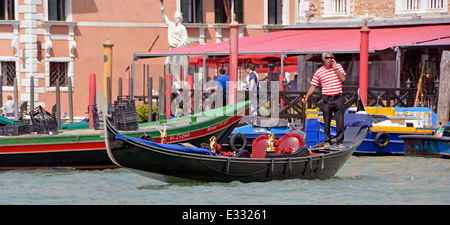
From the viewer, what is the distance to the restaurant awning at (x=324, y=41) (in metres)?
18.7

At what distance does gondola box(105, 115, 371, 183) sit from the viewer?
11711 millimetres

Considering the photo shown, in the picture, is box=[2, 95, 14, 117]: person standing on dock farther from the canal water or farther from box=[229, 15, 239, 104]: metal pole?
the canal water

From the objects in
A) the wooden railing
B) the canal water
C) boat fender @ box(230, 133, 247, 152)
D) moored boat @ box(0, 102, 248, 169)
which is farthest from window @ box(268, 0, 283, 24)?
the canal water

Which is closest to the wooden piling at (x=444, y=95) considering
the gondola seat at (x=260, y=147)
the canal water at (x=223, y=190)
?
the canal water at (x=223, y=190)

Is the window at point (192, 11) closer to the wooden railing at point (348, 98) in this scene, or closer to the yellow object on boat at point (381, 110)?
the wooden railing at point (348, 98)

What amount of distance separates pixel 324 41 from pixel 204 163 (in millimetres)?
8393

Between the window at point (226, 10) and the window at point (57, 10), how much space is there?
4.26m

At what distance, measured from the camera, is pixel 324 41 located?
1995 cm

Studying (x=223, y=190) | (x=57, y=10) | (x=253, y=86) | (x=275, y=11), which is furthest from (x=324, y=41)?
(x=223, y=190)

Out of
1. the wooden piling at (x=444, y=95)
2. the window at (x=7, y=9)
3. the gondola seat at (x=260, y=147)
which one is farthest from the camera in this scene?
the window at (x=7, y=9)

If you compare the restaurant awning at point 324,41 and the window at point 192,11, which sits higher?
the window at point 192,11
